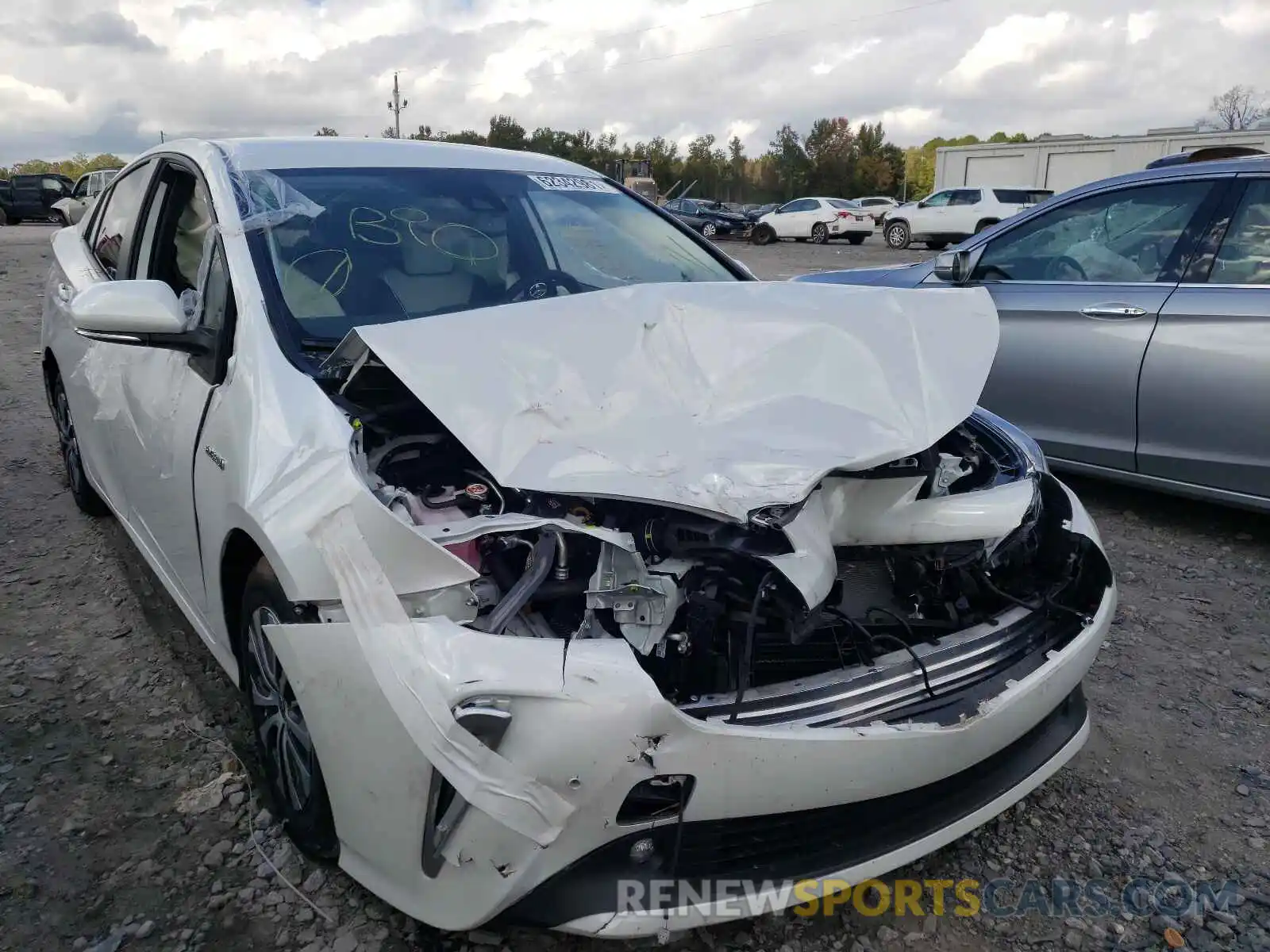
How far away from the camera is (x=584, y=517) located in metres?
1.85

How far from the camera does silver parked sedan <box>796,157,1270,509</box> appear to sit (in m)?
3.66

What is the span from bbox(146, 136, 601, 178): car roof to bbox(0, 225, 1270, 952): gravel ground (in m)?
1.62

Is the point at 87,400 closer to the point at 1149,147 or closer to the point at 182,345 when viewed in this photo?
the point at 182,345

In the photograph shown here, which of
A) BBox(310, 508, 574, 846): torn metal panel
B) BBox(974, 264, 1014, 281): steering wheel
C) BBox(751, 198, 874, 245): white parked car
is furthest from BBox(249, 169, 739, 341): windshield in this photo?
BBox(751, 198, 874, 245): white parked car

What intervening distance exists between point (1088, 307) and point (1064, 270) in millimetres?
328

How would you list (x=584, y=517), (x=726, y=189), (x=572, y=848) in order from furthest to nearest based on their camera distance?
(x=726, y=189) → (x=584, y=517) → (x=572, y=848)

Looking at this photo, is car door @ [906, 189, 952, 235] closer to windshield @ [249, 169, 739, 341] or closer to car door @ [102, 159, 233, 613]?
windshield @ [249, 169, 739, 341]

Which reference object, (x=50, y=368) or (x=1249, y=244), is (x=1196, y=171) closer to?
(x=1249, y=244)

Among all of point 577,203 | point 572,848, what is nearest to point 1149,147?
point 577,203

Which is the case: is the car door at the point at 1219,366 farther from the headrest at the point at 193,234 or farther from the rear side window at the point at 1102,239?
the headrest at the point at 193,234

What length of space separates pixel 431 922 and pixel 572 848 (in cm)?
32

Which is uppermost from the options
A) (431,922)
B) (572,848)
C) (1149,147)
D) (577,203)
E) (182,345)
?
(1149,147)

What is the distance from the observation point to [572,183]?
11.2 feet

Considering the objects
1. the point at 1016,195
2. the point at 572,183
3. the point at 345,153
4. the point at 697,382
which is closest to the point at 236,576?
the point at 697,382
